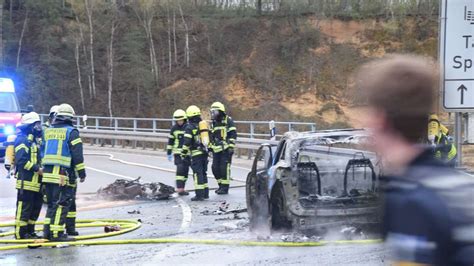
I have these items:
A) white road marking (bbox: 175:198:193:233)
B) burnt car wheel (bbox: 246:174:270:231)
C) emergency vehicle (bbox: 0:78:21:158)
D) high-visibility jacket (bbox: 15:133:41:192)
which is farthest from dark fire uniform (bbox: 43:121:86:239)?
emergency vehicle (bbox: 0:78:21:158)

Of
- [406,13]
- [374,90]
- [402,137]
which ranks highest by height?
[406,13]

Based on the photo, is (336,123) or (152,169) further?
(336,123)

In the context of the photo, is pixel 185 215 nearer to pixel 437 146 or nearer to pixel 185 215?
pixel 185 215

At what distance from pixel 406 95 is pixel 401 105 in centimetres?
3

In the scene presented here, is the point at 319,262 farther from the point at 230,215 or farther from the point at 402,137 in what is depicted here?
the point at 402,137

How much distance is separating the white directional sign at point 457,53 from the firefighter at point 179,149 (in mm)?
7787

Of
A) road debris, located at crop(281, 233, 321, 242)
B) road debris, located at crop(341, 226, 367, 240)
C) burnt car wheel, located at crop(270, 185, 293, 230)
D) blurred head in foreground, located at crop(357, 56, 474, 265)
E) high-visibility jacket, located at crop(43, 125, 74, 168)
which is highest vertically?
blurred head in foreground, located at crop(357, 56, 474, 265)

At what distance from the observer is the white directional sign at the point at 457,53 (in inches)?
224

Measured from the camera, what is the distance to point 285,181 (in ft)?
25.3

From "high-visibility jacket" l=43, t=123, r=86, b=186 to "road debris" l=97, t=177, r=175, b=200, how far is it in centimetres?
448

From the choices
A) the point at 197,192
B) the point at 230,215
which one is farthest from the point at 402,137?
the point at 197,192

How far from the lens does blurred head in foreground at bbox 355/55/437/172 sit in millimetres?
2016

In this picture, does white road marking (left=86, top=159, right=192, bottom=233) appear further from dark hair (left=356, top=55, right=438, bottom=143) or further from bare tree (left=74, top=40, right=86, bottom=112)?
bare tree (left=74, top=40, right=86, bottom=112)

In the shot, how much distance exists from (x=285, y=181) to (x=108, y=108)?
3981 centimetres
